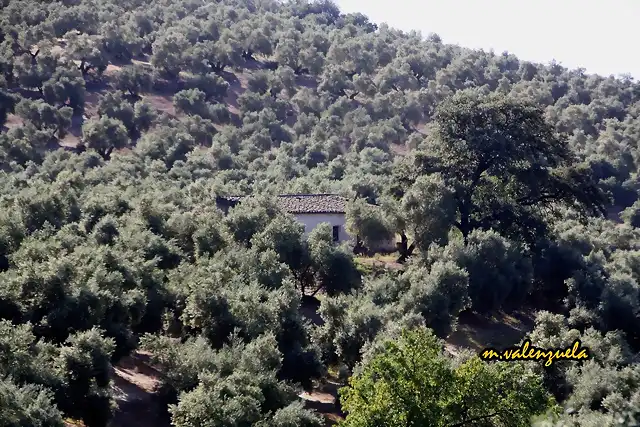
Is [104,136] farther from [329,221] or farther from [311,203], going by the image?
[329,221]

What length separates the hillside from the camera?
2486cm

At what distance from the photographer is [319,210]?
5422 cm

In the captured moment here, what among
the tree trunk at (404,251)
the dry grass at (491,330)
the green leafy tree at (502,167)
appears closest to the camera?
the dry grass at (491,330)

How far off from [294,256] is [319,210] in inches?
451

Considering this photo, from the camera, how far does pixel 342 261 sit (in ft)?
141

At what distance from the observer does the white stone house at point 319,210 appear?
54.0 metres

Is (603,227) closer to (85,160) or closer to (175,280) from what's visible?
(175,280)

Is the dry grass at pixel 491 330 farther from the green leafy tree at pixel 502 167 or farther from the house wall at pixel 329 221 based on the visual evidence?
the house wall at pixel 329 221

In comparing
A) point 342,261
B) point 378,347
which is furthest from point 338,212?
point 378,347

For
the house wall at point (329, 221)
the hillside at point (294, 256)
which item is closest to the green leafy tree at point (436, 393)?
the hillside at point (294, 256)
